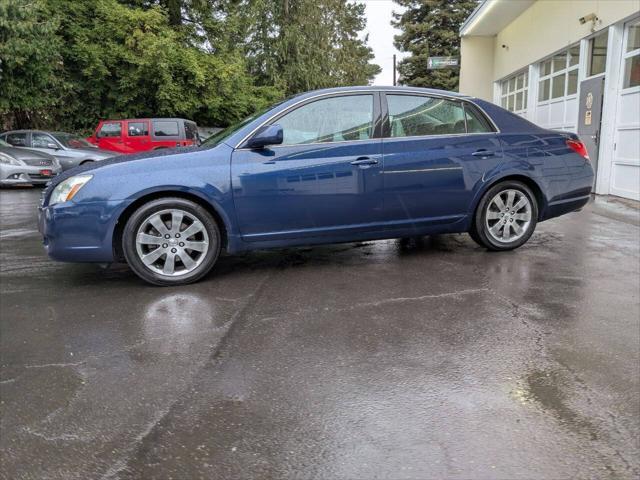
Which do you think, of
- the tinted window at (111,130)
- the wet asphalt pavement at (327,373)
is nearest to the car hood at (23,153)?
the tinted window at (111,130)

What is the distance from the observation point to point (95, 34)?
66.1 ft

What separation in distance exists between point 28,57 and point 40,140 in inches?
174

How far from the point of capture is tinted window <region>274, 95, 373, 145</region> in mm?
4918

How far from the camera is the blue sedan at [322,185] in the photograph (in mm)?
4562

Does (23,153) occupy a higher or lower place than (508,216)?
higher

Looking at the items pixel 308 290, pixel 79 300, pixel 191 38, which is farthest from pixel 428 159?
pixel 191 38

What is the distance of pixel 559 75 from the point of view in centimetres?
1359

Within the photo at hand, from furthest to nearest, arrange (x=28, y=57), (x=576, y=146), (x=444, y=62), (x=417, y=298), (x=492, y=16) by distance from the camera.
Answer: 1. (x=444, y=62)
2. (x=492, y=16)
3. (x=28, y=57)
4. (x=576, y=146)
5. (x=417, y=298)

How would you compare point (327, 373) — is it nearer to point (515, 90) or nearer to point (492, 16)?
point (515, 90)

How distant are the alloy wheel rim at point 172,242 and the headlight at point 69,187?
59 cm

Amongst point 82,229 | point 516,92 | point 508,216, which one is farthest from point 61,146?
point 516,92

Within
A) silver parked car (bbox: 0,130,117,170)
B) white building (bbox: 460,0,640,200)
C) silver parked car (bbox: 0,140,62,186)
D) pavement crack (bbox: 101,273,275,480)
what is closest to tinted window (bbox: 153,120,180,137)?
silver parked car (bbox: 0,130,117,170)

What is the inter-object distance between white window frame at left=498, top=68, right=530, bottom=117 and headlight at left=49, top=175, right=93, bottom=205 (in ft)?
47.9

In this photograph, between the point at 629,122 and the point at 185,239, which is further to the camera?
the point at 629,122
